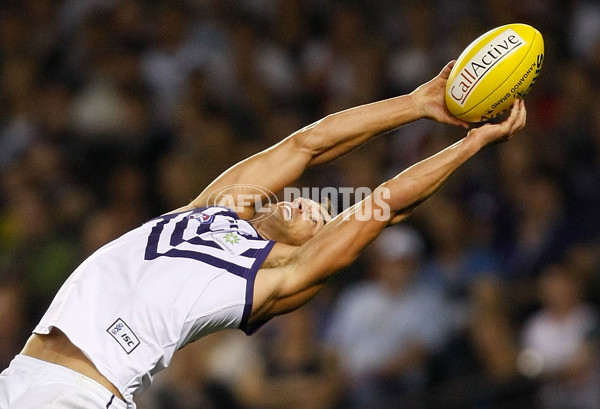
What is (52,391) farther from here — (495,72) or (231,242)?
(495,72)

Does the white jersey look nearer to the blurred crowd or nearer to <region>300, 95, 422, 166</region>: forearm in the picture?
<region>300, 95, 422, 166</region>: forearm

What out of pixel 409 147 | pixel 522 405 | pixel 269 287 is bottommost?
pixel 522 405

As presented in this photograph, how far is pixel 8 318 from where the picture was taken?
732cm

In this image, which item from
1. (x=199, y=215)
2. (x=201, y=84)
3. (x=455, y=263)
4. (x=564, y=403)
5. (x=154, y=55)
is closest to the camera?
(x=199, y=215)

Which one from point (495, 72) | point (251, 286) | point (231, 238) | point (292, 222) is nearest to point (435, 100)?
point (495, 72)

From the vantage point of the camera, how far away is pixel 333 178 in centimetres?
749

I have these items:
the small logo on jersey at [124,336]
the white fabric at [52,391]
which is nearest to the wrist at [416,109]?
the small logo on jersey at [124,336]

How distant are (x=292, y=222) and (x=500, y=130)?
1.06 meters

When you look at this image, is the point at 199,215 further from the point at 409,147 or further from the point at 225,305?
→ the point at 409,147

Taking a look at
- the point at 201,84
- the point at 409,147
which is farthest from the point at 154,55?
the point at 409,147

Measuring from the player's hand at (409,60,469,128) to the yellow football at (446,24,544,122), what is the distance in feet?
0.38

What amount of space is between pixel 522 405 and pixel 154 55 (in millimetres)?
4846

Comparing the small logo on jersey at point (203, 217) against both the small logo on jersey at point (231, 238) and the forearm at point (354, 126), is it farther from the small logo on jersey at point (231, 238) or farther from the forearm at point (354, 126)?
the forearm at point (354, 126)

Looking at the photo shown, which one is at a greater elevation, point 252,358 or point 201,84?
point 201,84
